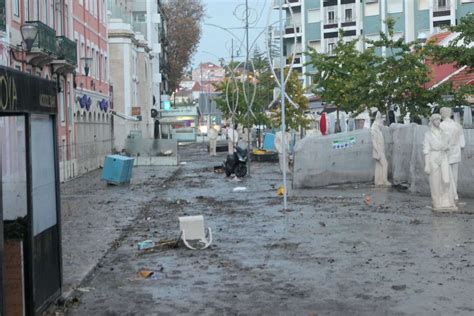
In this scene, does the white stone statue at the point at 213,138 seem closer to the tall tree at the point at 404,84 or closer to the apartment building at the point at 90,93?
the apartment building at the point at 90,93

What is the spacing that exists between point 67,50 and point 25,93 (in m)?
24.1

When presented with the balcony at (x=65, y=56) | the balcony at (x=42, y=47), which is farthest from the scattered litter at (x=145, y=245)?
the balcony at (x=65, y=56)

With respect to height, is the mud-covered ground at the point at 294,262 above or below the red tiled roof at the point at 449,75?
below

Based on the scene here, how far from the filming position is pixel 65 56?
97.3 ft

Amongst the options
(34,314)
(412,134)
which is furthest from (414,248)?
(412,134)

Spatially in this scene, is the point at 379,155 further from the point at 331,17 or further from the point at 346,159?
the point at 331,17

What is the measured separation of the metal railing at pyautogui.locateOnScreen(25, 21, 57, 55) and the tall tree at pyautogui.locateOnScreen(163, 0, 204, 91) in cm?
5766

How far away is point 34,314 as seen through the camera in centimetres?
693

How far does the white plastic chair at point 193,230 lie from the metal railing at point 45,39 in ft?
49.8

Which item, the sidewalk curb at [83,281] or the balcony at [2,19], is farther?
the balcony at [2,19]

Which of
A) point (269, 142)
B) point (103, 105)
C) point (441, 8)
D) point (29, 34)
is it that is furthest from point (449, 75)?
point (441, 8)

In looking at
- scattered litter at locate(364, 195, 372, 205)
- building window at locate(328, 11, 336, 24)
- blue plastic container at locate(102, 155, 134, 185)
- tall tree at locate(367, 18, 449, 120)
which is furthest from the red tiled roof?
building window at locate(328, 11, 336, 24)

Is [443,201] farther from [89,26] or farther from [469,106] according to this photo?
[89,26]

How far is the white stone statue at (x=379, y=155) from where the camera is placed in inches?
862
